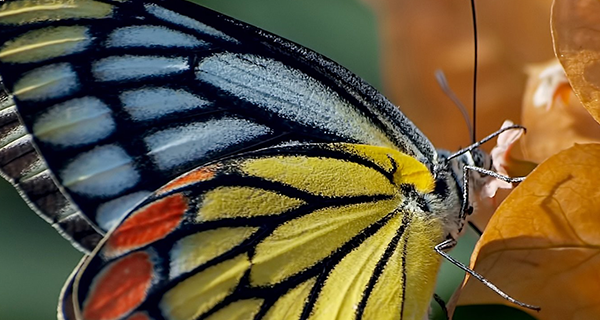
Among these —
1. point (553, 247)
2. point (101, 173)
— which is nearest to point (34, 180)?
point (101, 173)

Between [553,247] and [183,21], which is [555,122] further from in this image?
[183,21]

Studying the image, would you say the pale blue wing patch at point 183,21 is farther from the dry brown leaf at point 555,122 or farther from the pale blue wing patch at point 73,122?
the dry brown leaf at point 555,122

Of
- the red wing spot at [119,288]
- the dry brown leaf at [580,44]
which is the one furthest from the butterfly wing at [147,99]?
the dry brown leaf at [580,44]

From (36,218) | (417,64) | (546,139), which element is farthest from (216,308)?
(36,218)

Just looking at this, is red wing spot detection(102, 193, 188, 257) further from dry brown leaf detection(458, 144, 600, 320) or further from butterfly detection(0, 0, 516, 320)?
dry brown leaf detection(458, 144, 600, 320)

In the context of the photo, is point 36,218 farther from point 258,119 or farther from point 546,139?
point 546,139

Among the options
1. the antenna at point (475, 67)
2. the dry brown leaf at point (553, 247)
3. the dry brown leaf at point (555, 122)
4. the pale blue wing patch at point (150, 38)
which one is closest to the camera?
the dry brown leaf at point (553, 247)
